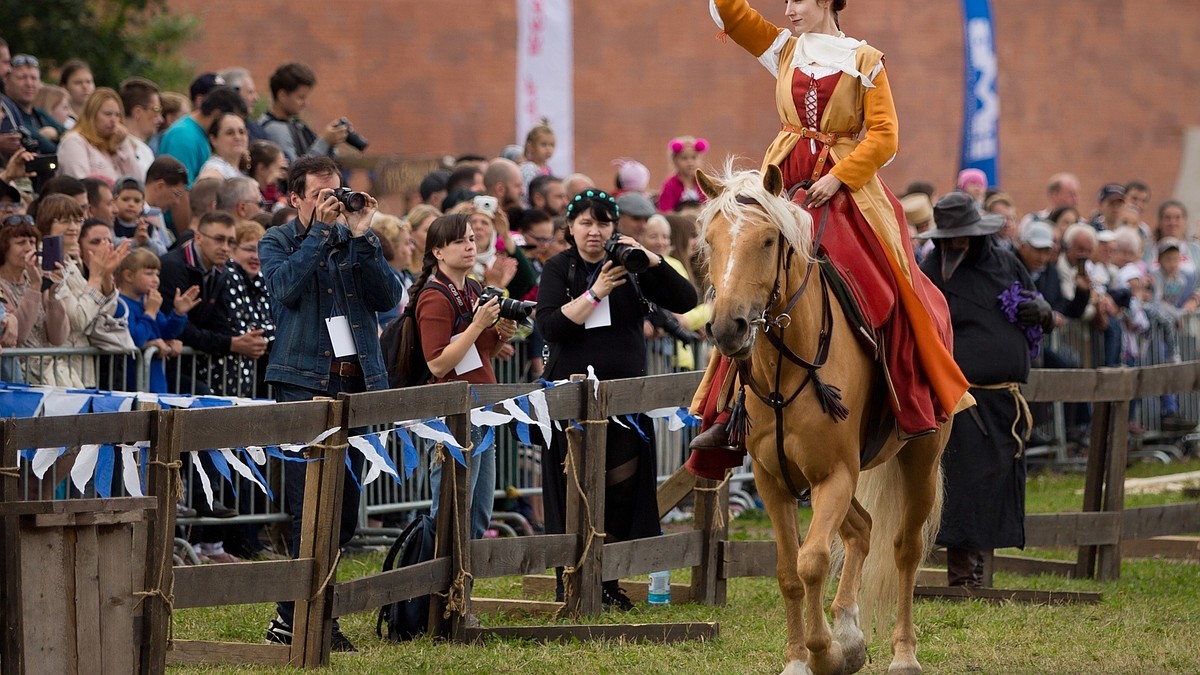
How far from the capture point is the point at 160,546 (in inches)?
240

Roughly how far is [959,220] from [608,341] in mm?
2287

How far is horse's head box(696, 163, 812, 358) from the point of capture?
6143mm

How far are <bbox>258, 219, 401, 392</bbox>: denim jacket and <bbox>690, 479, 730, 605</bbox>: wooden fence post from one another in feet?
6.48

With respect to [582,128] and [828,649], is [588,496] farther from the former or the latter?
[582,128]

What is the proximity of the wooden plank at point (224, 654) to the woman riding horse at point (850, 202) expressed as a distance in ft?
6.37

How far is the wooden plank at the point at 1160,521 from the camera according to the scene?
10266 millimetres

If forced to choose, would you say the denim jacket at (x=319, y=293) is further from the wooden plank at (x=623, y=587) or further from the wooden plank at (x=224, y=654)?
the wooden plank at (x=623, y=587)

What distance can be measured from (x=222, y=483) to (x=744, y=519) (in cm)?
420

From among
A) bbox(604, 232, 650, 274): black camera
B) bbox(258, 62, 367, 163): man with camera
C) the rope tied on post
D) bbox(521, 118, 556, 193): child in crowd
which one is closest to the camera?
the rope tied on post

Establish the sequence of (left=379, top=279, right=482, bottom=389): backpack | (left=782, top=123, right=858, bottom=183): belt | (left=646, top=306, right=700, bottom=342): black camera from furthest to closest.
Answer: (left=646, top=306, right=700, bottom=342): black camera
(left=379, top=279, right=482, bottom=389): backpack
(left=782, top=123, right=858, bottom=183): belt

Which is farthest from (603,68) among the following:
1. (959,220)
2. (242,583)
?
(242,583)

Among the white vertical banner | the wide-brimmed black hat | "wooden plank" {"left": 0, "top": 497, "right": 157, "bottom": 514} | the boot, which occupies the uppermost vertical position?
the white vertical banner

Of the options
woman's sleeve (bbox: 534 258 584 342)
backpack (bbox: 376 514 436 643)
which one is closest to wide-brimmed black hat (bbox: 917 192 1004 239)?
woman's sleeve (bbox: 534 258 584 342)

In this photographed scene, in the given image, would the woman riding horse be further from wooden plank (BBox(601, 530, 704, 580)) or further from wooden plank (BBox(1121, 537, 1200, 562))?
wooden plank (BBox(1121, 537, 1200, 562))
